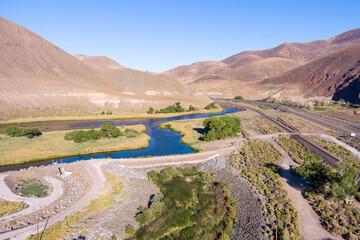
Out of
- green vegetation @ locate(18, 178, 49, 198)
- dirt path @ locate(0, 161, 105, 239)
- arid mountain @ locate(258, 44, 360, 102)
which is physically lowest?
dirt path @ locate(0, 161, 105, 239)

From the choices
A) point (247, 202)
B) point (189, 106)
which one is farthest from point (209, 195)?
point (189, 106)

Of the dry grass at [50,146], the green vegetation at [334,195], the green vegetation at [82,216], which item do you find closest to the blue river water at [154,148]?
the dry grass at [50,146]

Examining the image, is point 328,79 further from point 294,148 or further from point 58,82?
point 58,82

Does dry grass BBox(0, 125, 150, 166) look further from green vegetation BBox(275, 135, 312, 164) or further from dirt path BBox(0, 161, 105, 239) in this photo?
green vegetation BBox(275, 135, 312, 164)

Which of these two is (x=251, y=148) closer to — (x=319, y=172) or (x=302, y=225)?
(x=319, y=172)

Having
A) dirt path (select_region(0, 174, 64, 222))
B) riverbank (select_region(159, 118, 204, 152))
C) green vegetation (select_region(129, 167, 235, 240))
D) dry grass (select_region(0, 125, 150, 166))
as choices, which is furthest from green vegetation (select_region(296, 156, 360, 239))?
dry grass (select_region(0, 125, 150, 166))
